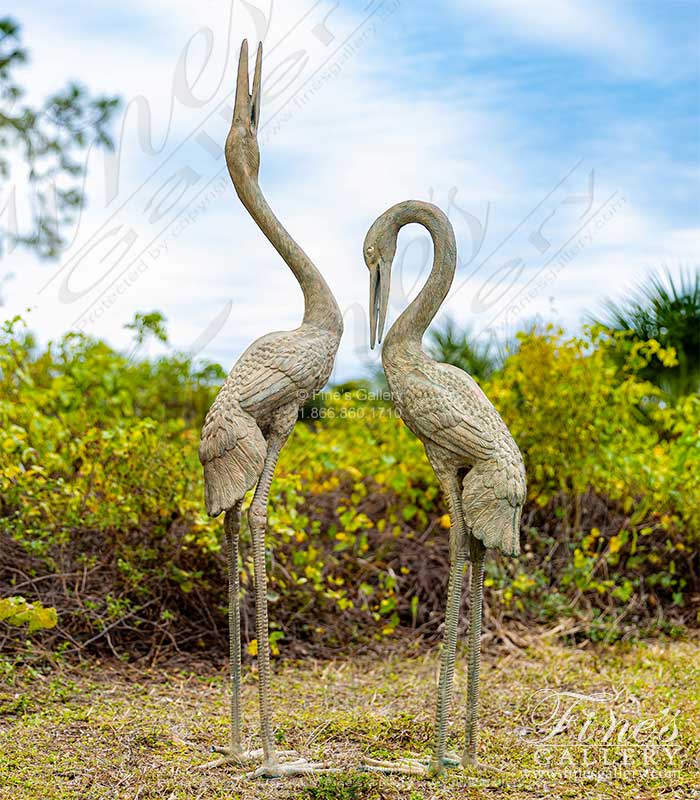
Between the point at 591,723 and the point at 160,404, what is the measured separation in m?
5.57

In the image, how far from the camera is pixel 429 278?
380 cm

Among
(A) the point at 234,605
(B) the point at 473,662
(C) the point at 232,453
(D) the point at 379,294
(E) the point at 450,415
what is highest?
(D) the point at 379,294

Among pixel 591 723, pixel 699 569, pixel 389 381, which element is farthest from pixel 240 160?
pixel 699 569

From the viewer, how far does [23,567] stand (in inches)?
216

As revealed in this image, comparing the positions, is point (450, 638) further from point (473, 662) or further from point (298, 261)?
point (298, 261)

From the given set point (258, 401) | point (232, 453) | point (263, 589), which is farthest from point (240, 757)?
point (258, 401)

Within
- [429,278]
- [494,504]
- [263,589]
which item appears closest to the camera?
[494,504]

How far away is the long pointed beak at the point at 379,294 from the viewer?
147 inches

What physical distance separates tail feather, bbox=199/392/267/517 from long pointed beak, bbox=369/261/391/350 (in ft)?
2.05

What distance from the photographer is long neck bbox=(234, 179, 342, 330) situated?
3768 mm

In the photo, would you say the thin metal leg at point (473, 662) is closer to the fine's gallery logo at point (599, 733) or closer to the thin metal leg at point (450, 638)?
the thin metal leg at point (450, 638)

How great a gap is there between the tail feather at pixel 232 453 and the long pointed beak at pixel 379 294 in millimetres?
626

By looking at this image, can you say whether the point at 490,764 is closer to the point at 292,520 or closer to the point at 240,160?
the point at 292,520

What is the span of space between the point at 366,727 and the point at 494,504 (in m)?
1.43
